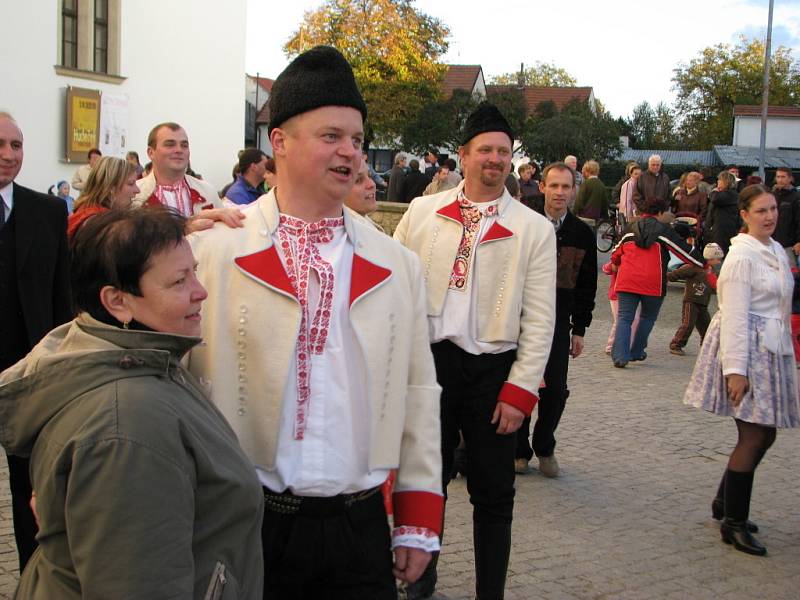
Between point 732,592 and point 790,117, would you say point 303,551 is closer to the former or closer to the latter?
point 732,592

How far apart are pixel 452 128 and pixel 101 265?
46.6 meters

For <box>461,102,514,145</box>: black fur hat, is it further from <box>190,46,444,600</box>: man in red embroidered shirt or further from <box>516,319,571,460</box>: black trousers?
<box>516,319,571,460</box>: black trousers

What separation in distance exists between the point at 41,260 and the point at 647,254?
24.8 feet

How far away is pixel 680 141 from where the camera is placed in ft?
215

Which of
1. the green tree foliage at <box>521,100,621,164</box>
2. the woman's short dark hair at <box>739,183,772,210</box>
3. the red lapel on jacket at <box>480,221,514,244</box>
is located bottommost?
Result: the red lapel on jacket at <box>480,221,514,244</box>

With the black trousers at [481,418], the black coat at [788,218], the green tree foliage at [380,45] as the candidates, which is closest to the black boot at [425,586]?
the black trousers at [481,418]

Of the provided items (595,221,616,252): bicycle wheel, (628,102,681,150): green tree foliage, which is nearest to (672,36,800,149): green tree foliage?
(628,102,681,150): green tree foliage

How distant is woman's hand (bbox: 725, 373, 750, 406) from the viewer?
5051 mm

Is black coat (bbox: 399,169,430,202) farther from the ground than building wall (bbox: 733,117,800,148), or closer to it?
closer to it

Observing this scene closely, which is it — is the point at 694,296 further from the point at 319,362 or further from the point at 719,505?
the point at 319,362

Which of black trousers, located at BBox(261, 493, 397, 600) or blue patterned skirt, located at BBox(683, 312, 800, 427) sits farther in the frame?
blue patterned skirt, located at BBox(683, 312, 800, 427)

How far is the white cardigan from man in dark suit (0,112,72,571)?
11.2ft

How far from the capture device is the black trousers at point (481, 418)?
4.07 metres

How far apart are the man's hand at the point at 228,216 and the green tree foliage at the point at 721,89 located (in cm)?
6250
